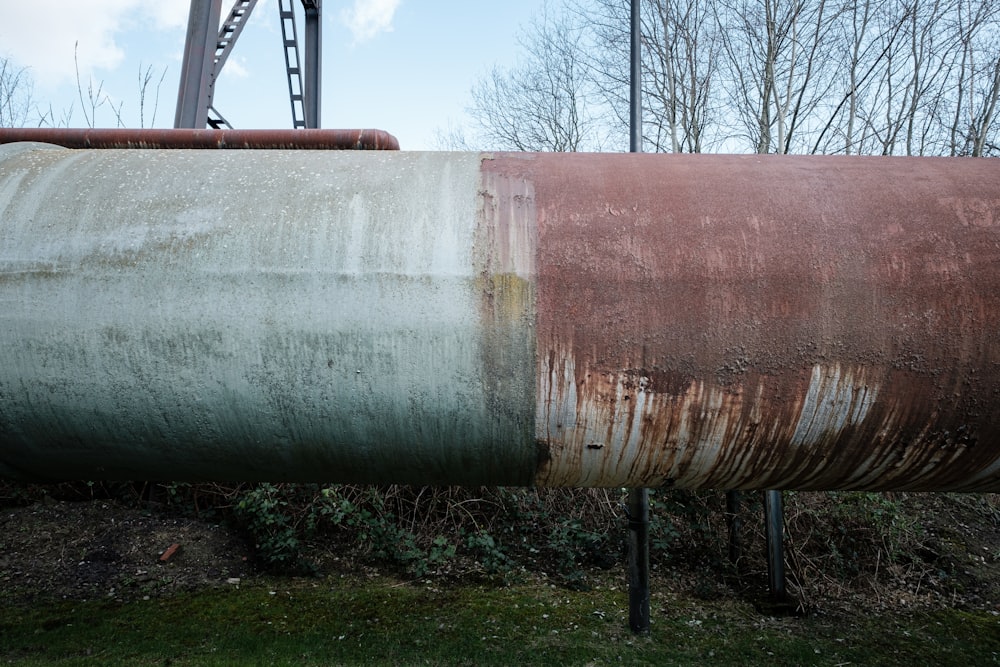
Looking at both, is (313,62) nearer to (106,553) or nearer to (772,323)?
(106,553)

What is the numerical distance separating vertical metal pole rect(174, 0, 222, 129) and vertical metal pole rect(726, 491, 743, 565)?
5.06m

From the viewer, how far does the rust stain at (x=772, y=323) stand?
1174 millimetres

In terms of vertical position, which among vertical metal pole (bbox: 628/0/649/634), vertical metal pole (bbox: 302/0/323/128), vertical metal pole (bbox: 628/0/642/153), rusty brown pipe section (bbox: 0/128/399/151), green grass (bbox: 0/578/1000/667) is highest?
→ vertical metal pole (bbox: 302/0/323/128)

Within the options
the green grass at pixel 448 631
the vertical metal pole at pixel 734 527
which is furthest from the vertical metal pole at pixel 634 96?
the green grass at pixel 448 631

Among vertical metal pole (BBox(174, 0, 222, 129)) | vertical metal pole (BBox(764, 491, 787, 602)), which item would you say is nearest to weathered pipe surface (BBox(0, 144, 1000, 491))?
vertical metal pole (BBox(764, 491, 787, 602))

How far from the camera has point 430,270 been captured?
3.89 feet

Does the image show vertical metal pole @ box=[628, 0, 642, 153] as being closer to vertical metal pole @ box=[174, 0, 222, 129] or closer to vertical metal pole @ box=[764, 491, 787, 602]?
vertical metal pole @ box=[764, 491, 787, 602]

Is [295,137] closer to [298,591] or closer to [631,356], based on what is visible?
[631,356]

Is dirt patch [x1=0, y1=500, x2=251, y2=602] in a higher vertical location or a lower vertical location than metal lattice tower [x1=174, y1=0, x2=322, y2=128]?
lower

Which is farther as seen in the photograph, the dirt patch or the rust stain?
the dirt patch

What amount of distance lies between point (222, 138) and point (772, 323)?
4.35 ft

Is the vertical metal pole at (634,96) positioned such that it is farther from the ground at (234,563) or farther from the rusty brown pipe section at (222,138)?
the ground at (234,563)

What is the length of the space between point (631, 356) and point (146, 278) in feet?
2.94

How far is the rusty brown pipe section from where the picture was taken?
5.23 ft
